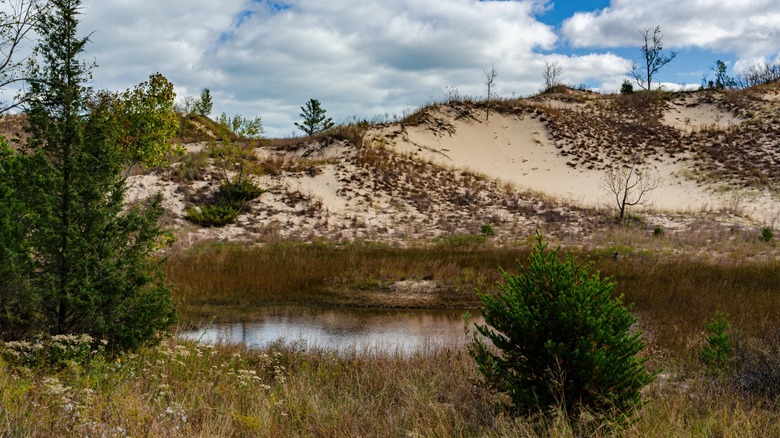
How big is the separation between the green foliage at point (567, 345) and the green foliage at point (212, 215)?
2577 centimetres

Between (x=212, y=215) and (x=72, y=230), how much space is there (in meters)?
22.0

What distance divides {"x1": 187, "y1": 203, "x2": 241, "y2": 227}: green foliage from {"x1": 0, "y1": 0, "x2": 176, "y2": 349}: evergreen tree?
2053 cm

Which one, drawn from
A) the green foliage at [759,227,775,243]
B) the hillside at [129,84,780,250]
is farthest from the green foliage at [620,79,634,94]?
the green foliage at [759,227,775,243]

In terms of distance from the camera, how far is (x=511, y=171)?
4456cm

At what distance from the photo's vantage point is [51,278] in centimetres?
808

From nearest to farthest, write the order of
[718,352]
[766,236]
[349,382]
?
1. [349,382]
2. [718,352]
3. [766,236]

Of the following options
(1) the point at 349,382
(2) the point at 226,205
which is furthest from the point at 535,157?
(1) the point at 349,382

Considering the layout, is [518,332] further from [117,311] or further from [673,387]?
[117,311]

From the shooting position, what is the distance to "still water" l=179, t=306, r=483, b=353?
13359 millimetres

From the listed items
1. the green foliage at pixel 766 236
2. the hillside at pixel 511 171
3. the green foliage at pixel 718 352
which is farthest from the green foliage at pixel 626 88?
the green foliage at pixel 718 352

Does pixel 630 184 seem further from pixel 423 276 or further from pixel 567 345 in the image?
pixel 567 345

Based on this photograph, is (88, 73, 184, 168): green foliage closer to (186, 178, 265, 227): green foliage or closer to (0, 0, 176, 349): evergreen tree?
(186, 178, 265, 227): green foliage

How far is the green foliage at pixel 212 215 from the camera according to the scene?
2948 cm

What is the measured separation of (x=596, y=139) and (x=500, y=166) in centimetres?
937
